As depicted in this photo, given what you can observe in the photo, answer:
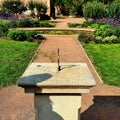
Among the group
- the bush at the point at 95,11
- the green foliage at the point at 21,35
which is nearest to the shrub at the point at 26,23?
the bush at the point at 95,11

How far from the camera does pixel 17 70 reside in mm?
10258

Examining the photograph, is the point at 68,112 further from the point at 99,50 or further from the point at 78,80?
the point at 99,50

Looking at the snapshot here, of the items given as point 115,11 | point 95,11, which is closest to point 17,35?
point 95,11

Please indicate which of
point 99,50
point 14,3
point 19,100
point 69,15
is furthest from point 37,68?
point 69,15

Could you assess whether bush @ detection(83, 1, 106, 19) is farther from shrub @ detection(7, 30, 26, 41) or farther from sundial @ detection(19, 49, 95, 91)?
sundial @ detection(19, 49, 95, 91)

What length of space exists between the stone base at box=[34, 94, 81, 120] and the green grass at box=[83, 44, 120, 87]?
468cm

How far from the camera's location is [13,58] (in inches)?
477

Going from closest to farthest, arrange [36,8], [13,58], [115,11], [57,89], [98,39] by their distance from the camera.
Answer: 1. [57,89]
2. [13,58]
3. [98,39]
4. [115,11]
5. [36,8]

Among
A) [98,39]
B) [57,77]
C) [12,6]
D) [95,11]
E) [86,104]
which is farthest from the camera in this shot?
[12,6]

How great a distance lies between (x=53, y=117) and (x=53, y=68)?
89 cm

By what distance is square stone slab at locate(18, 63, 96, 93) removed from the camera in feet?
14.0

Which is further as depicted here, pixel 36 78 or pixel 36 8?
pixel 36 8

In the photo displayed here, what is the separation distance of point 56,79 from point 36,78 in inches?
12.4

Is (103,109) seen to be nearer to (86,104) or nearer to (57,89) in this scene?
(86,104)
